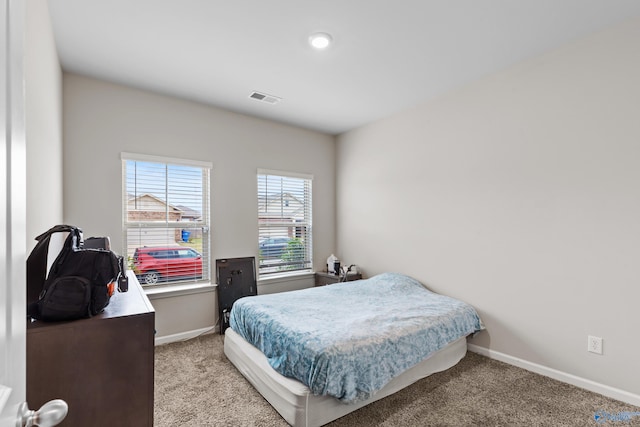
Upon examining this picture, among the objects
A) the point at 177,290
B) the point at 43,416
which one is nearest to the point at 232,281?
the point at 177,290

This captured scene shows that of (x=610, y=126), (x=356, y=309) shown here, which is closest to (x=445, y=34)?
(x=610, y=126)

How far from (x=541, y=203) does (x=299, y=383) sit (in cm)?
243

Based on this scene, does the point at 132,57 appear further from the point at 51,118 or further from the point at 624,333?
the point at 624,333

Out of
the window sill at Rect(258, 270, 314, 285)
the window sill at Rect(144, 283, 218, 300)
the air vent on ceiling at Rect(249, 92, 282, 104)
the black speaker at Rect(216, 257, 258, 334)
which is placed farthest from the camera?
the window sill at Rect(258, 270, 314, 285)

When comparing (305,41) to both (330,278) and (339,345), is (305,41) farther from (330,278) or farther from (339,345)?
(330,278)

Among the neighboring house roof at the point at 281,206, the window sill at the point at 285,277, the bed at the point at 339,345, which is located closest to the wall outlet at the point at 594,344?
the bed at the point at 339,345

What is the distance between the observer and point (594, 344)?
2387mm

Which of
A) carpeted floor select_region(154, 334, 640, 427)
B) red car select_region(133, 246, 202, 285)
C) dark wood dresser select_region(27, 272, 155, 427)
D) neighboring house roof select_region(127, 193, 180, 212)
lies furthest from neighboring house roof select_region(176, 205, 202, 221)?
dark wood dresser select_region(27, 272, 155, 427)

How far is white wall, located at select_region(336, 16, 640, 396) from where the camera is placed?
2.28 metres

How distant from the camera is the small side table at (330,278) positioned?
4.24 m

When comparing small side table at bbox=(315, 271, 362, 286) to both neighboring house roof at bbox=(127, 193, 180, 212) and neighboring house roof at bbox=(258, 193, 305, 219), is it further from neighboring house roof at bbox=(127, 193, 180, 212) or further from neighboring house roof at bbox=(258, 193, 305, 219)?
neighboring house roof at bbox=(127, 193, 180, 212)

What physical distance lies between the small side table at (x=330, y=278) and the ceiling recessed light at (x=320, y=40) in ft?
9.17

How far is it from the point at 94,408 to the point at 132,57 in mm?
2640

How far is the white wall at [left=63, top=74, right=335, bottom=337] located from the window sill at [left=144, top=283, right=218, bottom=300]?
0.05 metres
